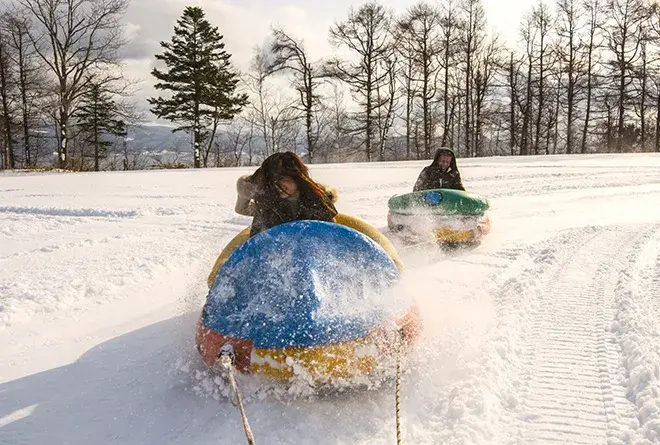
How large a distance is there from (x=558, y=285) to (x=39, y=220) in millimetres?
8289

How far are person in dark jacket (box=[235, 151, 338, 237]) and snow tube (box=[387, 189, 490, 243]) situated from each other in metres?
2.94

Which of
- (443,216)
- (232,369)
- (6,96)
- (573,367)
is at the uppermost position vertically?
(6,96)

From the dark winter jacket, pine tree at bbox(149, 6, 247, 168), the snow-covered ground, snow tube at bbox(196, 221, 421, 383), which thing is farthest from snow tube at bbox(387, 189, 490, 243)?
pine tree at bbox(149, 6, 247, 168)

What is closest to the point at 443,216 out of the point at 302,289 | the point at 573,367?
the point at 573,367

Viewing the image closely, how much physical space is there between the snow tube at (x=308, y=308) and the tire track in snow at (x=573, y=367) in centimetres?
84

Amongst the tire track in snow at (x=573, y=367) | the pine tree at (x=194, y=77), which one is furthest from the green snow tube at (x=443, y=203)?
the pine tree at (x=194, y=77)

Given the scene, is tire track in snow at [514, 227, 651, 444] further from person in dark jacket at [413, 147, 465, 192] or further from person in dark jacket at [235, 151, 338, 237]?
person in dark jacket at [413, 147, 465, 192]

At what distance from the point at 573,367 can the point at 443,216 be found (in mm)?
3457

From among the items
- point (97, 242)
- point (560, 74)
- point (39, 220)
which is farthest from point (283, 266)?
point (560, 74)

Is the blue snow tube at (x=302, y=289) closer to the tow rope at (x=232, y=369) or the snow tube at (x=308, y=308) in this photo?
the snow tube at (x=308, y=308)

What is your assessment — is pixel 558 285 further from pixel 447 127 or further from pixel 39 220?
pixel 447 127

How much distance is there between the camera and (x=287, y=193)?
381cm

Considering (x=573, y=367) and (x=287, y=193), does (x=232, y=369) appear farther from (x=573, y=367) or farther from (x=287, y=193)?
(x=573, y=367)

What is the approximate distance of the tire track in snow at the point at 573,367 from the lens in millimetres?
2637
